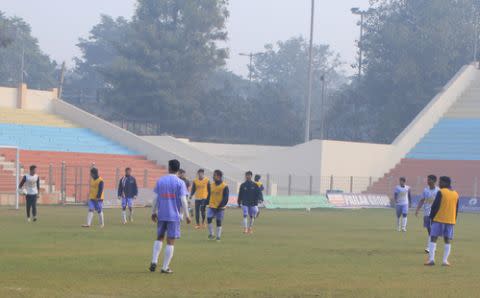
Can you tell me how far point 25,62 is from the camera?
107 meters

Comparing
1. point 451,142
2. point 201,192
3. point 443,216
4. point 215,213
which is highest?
point 451,142

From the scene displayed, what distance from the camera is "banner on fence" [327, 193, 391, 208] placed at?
53000 mm

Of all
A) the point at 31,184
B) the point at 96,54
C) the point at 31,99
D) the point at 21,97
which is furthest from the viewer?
the point at 96,54

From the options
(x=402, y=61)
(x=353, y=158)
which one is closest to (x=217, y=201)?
(x=353, y=158)

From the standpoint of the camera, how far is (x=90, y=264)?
18.0 metres

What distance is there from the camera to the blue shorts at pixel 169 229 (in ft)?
55.3

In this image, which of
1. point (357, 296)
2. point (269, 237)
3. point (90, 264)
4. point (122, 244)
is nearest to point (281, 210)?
point (269, 237)

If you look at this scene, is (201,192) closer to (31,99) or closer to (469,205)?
(469,205)

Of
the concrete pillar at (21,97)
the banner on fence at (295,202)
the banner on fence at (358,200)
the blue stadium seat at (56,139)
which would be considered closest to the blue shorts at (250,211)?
the banner on fence at (295,202)

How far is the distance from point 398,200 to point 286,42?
122578mm

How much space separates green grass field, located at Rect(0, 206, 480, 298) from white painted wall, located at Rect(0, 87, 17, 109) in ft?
103

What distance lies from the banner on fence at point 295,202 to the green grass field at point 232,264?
18092 millimetres

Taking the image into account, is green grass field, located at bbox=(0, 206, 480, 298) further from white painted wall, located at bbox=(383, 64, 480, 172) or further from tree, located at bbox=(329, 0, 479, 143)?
tree, located at bbox=(329, 0, 479, 143)

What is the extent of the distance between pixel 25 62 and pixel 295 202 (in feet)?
207
